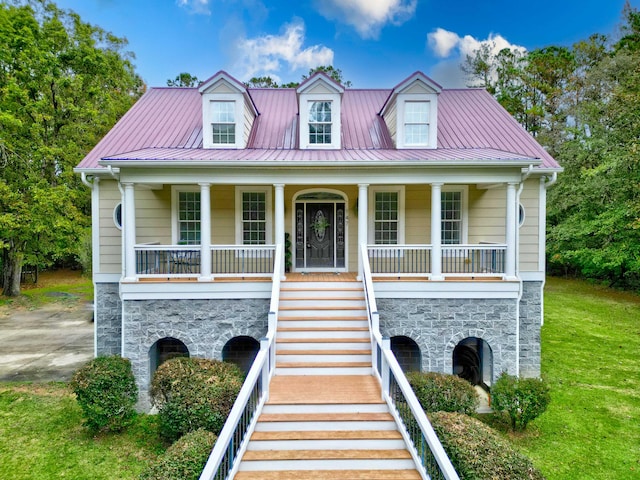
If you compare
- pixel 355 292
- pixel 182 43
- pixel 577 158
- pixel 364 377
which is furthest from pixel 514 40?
pixel 364 377

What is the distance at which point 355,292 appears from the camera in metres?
8.88

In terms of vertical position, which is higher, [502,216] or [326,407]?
[502,216]

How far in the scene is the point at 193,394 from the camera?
6445mm

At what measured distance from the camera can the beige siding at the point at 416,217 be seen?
11.3 metres

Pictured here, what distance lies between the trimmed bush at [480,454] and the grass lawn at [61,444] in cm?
503

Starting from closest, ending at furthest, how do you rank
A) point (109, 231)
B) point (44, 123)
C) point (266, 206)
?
point (109, 231)
point (266, 206)
point (44, 123)

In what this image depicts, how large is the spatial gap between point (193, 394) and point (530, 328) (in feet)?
27.8

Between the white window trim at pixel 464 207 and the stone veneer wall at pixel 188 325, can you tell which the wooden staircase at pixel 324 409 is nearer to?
the stone veneer wall at pixel 188 325

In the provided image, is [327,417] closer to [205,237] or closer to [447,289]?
[447,289]

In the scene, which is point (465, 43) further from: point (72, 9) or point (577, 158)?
point (72, 9)

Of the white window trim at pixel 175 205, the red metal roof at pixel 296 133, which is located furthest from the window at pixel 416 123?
the white window trim at pixel 175 205

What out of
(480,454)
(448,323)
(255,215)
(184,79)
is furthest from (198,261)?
(184,79)

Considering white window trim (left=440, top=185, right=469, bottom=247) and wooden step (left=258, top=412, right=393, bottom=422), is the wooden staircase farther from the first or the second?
white window trim (left=440, top=185, right=469, bottom=247)

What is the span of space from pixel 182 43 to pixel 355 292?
22.5 meters
